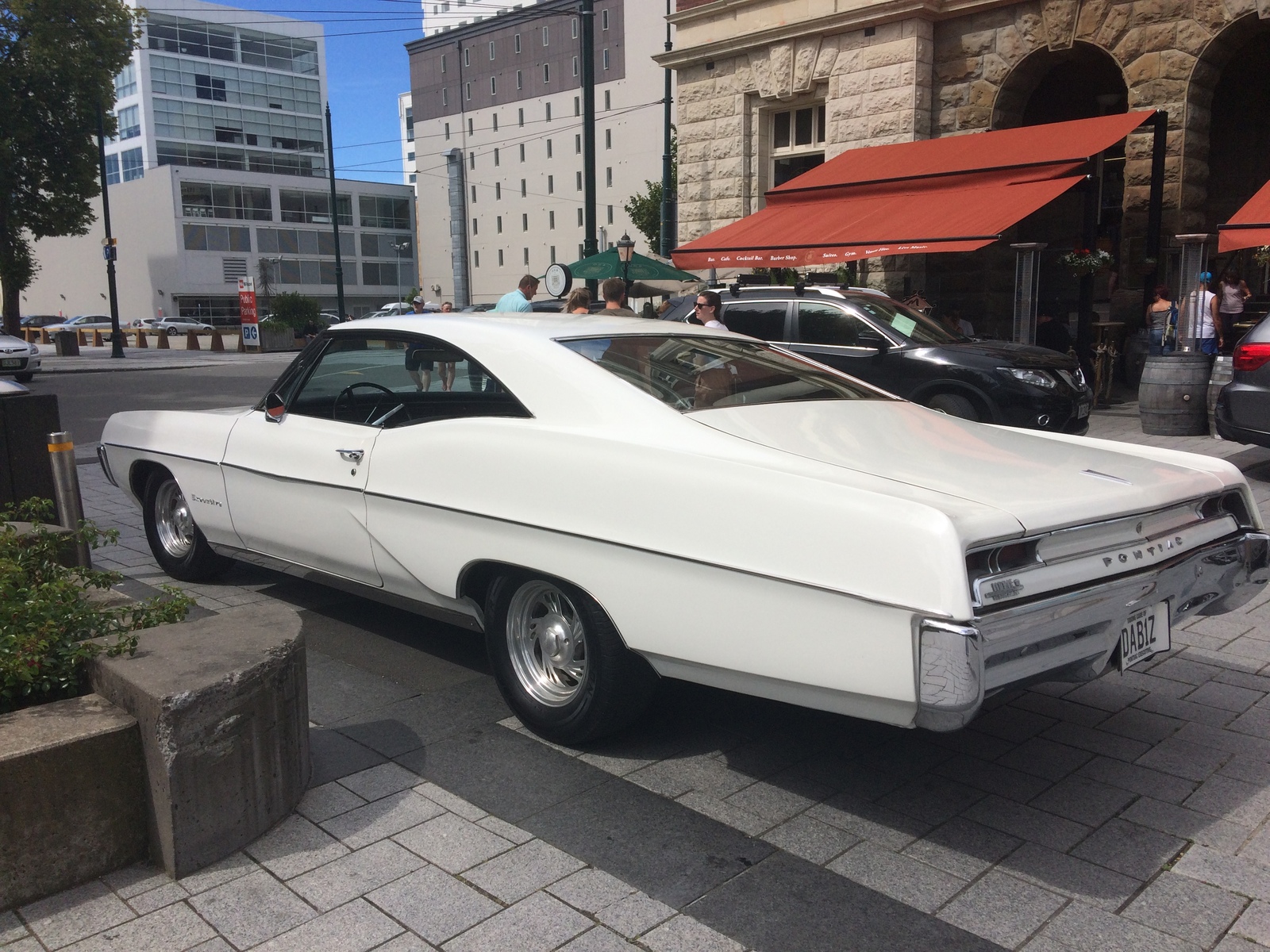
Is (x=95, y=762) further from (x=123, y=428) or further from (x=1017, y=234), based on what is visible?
(x=1017, y=234)

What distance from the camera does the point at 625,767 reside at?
3725 mm

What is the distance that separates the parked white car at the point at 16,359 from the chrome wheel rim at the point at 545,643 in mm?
Answer: 22641

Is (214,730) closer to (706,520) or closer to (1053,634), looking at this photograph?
(706,520)

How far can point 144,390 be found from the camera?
21750mm

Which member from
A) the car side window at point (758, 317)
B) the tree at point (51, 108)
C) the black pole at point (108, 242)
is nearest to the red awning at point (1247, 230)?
the car side window at point (758, 317)

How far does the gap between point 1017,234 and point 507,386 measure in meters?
16.5

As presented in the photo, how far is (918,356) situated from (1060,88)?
1041cm

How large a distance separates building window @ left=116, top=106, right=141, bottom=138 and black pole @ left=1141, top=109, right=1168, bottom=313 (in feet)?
244

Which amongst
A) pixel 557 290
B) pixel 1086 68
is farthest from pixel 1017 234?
pixel 557 290

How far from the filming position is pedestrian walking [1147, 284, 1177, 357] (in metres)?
14.6

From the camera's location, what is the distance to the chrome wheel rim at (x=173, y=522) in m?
5.95

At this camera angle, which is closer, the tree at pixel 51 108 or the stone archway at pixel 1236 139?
the stone archway at pixel 1236 139

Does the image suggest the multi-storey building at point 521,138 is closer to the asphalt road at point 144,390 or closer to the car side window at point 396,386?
the asphalt road at point 144,390

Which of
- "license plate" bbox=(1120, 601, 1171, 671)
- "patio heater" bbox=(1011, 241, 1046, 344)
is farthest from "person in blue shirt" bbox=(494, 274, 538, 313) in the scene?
"license plate" bbox=(1120, 601, 1171, 671)
